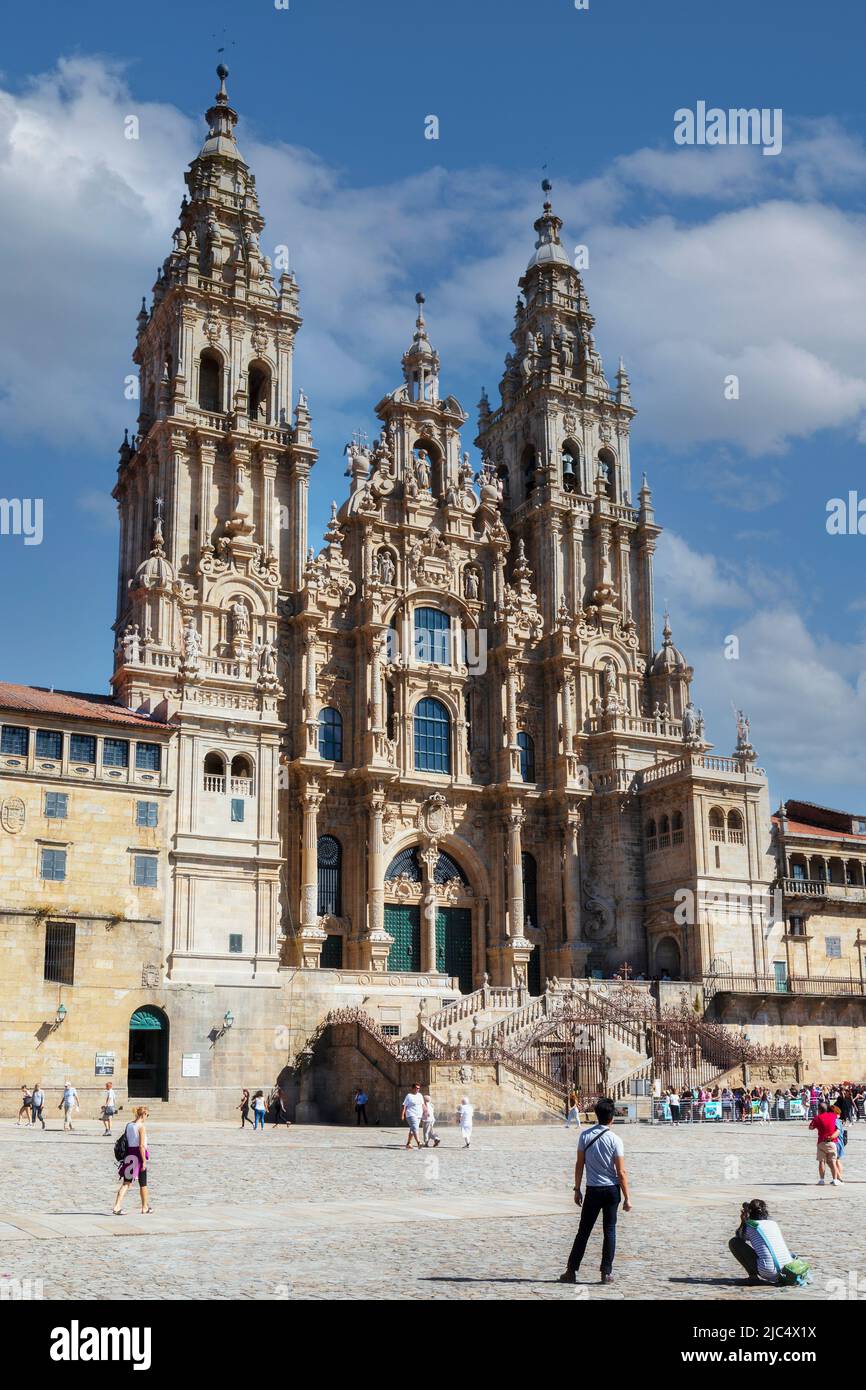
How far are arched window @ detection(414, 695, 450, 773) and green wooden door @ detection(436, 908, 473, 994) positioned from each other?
6.23 metres

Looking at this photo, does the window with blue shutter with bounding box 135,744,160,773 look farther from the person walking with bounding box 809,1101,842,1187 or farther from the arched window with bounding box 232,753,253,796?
the person walking with bounding box 809,1101,842,1187

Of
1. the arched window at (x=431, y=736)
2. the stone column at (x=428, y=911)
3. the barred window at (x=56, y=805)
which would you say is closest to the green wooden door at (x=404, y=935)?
the stone column at (x=428, y=911)

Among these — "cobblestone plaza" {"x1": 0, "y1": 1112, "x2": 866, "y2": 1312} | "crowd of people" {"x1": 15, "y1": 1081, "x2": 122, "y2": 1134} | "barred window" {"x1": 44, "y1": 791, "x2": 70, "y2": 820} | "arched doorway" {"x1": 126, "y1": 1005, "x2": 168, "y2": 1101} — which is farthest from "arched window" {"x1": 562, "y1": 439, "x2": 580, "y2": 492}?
"cobblestone plaza" {"x1": 0, "y1": 1112, "x2": 866, "y2": 1312}

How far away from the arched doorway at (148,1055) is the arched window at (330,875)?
12.4 m

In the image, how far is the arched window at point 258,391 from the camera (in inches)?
2441

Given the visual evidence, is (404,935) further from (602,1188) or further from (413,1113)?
(602,1188)

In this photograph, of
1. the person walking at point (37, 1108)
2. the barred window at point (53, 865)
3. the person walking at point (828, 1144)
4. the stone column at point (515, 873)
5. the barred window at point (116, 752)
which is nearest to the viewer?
the person walking at point (828, 1144)

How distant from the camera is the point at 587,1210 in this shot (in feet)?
45.1

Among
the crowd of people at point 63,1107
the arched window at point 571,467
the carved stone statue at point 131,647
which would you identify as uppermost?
the arched window at point 571,467

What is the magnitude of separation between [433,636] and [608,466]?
15448 millimetres

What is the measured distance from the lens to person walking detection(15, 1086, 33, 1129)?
134ft

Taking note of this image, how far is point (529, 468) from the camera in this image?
238ft

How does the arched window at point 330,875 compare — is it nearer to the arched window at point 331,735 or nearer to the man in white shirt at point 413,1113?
the arched window at point 331,735
